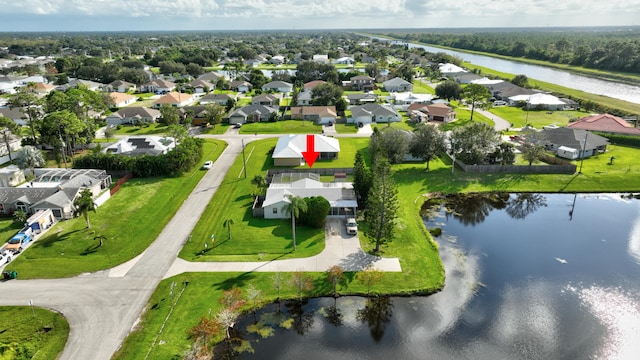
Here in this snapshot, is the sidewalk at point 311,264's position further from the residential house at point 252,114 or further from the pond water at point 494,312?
the residential house at point 252,114

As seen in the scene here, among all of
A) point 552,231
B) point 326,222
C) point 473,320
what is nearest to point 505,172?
point 552,231

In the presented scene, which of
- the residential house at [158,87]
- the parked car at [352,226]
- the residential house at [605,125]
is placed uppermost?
Result: the residential house at [158,87]

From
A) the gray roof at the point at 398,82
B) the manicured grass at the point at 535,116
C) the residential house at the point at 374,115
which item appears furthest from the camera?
the gray roof at the point at 398,82

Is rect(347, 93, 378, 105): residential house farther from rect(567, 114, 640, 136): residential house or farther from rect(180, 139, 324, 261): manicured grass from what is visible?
rect(180, 139, 324, 261): manicured grass

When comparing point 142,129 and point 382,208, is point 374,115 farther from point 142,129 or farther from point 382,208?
point 382,208

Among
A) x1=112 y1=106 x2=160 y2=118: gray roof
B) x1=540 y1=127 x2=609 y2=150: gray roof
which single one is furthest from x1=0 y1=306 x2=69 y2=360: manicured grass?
x1=540 y1=127 x2=609 y2=150: gray roof

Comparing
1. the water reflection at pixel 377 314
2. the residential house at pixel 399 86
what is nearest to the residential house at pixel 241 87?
the residential house at pixel 399 86

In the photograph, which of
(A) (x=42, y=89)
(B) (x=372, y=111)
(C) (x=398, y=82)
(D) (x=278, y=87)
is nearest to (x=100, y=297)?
(B) (x=372, y=111)
